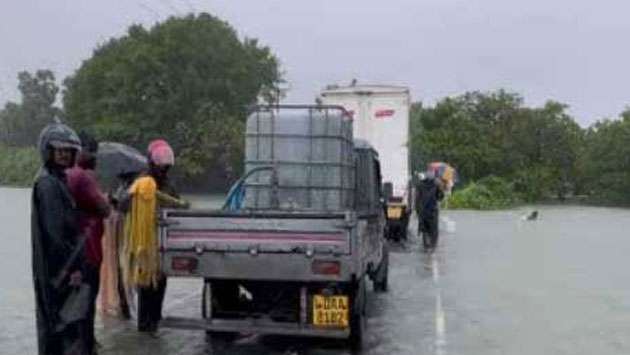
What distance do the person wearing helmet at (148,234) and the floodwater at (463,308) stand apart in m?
0.43

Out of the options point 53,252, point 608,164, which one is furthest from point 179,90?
point 53,252

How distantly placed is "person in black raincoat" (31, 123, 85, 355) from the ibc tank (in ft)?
18.1

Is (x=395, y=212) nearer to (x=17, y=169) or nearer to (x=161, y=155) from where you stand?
(x=161, y=155)

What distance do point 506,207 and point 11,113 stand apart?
200 ft

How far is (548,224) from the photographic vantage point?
37.0m

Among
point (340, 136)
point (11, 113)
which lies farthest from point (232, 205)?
point (11, 113)

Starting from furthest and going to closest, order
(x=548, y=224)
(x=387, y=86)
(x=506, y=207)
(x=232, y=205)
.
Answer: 1. (x=506, y=207)
2. (x=548, y=224)
3. (x=387, y=86)
4. (x=232, y=205)

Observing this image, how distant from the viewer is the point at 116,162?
12398 mm

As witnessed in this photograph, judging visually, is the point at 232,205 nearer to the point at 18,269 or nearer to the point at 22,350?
the point at 22,350

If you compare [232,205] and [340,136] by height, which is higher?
[340,136]

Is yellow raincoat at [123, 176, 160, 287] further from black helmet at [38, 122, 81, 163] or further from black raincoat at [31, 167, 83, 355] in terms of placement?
A: black helmet at [38, 122, 81, 163]

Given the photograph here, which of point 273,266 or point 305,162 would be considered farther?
point 305,162

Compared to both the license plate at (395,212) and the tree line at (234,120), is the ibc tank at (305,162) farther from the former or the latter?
the tree line at (234,120)

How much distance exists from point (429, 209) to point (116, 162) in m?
11.7
